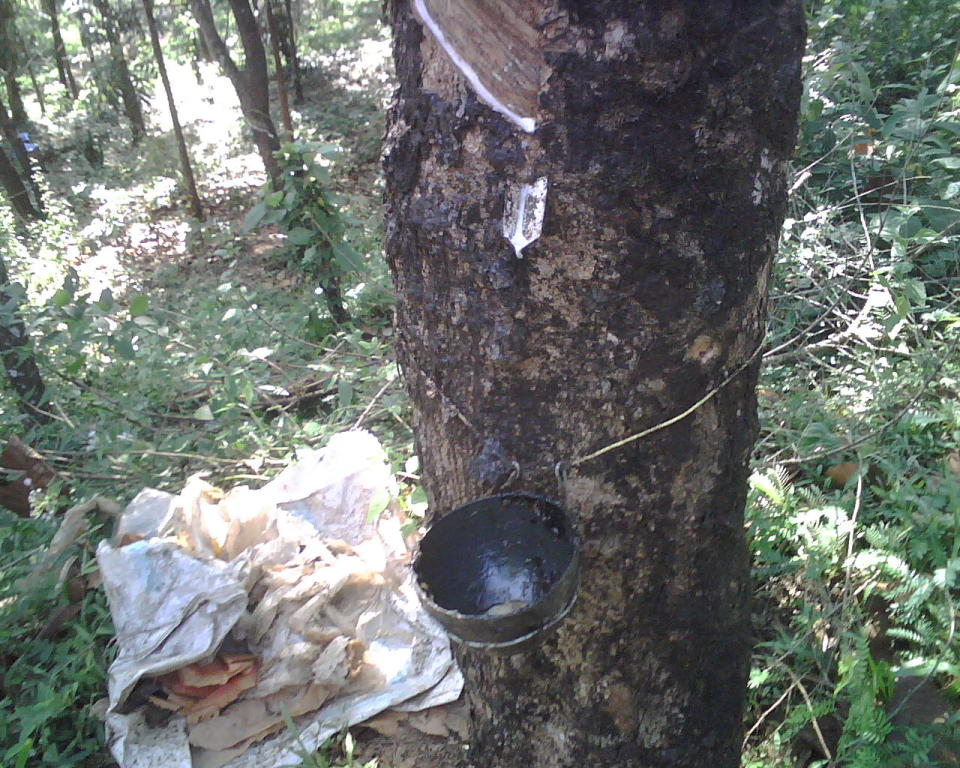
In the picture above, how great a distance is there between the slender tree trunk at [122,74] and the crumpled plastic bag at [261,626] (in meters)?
11.1

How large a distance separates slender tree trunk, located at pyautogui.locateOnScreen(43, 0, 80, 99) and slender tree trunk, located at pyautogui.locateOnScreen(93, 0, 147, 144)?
0.73 m

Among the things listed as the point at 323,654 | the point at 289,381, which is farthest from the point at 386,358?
the point at 323,654

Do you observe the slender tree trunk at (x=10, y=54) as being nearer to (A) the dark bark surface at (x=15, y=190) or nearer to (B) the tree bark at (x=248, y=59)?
(A) the dark bark surface at (x=15, y=190)

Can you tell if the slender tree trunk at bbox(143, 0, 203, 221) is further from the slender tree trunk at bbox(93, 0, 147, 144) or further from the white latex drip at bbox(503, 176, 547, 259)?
the white latex drip at bbox(503, 176, 547, 259)

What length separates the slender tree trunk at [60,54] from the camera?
1145 centimetres

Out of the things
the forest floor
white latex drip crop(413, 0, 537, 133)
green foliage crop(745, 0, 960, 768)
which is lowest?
the forest floor

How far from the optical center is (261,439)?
310 centimetres

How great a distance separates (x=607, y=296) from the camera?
1.15 metres

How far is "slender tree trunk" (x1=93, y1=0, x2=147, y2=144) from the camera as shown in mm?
11070

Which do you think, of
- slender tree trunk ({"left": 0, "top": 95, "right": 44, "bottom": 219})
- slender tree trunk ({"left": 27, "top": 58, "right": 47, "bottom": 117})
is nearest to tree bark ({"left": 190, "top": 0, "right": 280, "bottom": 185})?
slender tree trunk ({"left": 0, "top": 95, "right": 44, "bottom": 219})

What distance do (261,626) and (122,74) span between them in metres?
11.9

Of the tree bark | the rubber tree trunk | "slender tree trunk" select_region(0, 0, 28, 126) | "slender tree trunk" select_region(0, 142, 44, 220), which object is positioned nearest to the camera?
the rubber tree trunk

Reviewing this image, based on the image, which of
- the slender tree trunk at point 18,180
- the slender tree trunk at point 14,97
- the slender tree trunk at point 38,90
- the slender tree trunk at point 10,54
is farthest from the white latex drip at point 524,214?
the slender tree trunk at point 38,90

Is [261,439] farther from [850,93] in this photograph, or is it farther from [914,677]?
[850,93]
